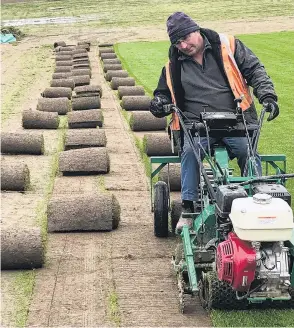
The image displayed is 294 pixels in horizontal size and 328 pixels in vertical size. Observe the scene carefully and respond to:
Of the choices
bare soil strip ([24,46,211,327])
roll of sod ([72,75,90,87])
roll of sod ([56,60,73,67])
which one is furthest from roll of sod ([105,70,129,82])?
bare soil strip ([24,46,211,327])

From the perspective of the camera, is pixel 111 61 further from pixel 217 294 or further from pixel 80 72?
pixel 217 294

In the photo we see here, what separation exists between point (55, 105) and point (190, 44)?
10392 mm

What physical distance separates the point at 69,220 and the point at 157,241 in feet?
3.25

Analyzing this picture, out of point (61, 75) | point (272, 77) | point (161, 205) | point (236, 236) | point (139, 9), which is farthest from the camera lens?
point (139, 9)

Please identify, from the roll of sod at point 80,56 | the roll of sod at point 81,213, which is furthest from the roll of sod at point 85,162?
the roll of sod at point 80,56

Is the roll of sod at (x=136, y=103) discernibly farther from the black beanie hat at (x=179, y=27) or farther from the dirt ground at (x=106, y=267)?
the black beanie hat at (x=179, y=27)

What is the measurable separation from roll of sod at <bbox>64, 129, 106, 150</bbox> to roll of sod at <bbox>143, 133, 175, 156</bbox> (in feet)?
2.47

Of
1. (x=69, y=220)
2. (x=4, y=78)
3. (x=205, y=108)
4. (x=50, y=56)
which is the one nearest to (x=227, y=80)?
(x=205, y=108)

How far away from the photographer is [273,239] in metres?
5.53

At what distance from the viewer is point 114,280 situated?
730 cm

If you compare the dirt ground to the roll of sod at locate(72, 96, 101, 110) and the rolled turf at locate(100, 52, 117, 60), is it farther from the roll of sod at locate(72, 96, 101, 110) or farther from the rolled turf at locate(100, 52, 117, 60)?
the rolled turf at locate(100, 52, 117, 60)

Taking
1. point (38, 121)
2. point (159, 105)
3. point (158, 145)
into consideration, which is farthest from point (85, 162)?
point (38, 121)

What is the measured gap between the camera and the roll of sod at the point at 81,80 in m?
22.0

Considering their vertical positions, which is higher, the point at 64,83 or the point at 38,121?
the point at 38,121
